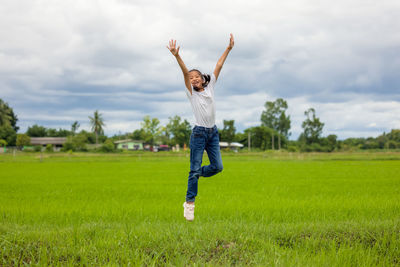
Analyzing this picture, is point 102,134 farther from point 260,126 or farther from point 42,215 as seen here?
point 42,215

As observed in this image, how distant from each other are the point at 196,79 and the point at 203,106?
1.31 ft

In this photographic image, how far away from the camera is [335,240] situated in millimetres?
5902

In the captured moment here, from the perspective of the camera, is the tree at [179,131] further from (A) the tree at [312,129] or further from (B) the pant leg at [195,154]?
(B) the pant leg at [195,154]

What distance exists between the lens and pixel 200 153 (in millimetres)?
4754

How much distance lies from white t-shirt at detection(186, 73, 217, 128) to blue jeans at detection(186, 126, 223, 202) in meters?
0.10

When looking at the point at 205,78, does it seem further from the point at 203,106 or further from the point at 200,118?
the point at 200,118

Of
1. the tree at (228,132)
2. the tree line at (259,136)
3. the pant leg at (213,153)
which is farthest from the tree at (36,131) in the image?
the pant leg at (213,153)

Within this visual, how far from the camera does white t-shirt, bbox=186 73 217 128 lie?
15.1ft

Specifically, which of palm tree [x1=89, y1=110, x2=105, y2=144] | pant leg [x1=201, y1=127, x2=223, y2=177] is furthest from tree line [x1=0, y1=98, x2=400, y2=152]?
pant leg [x1=201, y1=127, x2=223, y2=177]

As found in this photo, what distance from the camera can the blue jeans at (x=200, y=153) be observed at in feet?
15.4

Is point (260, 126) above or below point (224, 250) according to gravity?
above

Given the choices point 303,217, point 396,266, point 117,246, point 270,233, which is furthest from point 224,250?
point 303,217

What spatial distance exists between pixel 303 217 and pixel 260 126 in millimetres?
72927

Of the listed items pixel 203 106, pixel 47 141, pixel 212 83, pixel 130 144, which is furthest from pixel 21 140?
pixel 203 106
